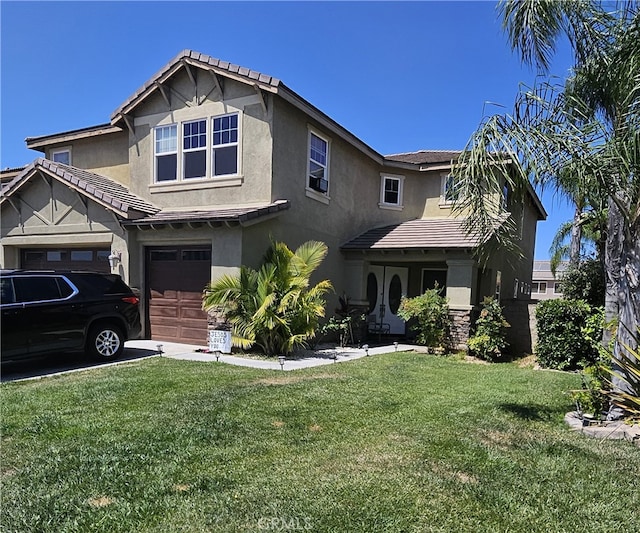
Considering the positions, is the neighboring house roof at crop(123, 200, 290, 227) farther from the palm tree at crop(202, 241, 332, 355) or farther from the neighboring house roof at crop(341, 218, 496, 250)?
the neighboring house roof at crop(341, 218, 496, 250)

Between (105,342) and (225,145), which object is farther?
(225,145)

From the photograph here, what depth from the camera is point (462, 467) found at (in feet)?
13.9

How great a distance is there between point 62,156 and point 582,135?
16.7 m

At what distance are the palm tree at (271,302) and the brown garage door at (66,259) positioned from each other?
15.0 feet

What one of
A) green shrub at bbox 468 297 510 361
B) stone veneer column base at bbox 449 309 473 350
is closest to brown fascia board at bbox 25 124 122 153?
stone veneer column base at bbox 449 309 473 350

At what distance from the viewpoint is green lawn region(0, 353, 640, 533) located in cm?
329

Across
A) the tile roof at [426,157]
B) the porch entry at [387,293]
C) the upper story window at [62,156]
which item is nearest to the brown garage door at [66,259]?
the upper story window at [62,156]

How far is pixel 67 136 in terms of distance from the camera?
15188 mm

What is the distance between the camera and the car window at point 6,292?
7922 millimetres

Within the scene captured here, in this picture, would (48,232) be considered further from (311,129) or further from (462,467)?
(462,467)

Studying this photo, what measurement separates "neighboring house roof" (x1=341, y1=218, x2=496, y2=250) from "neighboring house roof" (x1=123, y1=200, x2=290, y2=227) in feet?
13.2

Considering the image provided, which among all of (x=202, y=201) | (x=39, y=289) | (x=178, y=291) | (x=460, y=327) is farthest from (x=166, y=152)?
(x=460, y=327)

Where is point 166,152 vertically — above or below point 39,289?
above

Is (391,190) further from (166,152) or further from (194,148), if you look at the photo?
(166,152)
